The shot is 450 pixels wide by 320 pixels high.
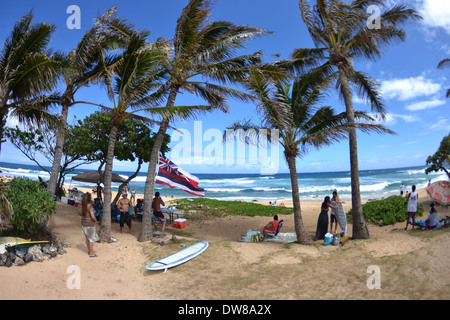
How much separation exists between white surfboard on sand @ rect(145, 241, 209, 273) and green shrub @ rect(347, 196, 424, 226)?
29.7 ft

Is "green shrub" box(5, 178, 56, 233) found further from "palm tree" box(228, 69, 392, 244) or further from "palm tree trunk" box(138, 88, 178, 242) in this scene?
"palm tree" box(228, 69, 392, 244)

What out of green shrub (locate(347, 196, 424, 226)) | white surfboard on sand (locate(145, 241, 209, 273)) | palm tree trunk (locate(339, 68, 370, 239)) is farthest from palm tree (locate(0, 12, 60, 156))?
green shrub (locate(347, 196, 424, 226))

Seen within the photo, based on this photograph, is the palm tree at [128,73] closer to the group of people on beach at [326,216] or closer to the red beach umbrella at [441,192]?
the group of people on beach at [326,216]

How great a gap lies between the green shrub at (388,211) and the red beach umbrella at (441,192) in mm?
2968

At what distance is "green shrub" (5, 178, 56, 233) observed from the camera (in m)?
6.72

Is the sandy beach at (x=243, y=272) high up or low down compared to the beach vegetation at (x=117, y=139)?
down

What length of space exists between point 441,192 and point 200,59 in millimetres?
9666

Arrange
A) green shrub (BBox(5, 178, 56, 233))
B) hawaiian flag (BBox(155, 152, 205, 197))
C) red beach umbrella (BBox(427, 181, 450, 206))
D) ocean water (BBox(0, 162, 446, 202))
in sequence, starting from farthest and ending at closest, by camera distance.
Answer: ocean water (BBox(0, 162, 446, 202)) → hawaiian flag (BBox(155, 152, 205, 197)) → red beach umbrella (BBox(427, 181, 450, 206)) → green shrub (BBox(5, 178, 56, 233))

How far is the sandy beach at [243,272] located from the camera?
5.20 metres

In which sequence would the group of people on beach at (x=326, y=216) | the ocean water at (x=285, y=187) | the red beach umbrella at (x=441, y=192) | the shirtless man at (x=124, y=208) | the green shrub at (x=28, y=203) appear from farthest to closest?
the ocean water at (x=285, y=187), the red beach umbrella at (x=441, y=192), the group of people on beach at (x=326, y=216), the shirtless man at (x=124, y=208), the green shrub at (x=28, y=203)

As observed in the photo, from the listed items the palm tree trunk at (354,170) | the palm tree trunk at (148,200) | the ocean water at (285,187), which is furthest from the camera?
the ocean water at (285,187)

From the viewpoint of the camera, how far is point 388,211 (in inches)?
512

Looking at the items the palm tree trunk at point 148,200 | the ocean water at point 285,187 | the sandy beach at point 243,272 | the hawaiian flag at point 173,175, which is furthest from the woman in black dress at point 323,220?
the ocean water at point 285,187
